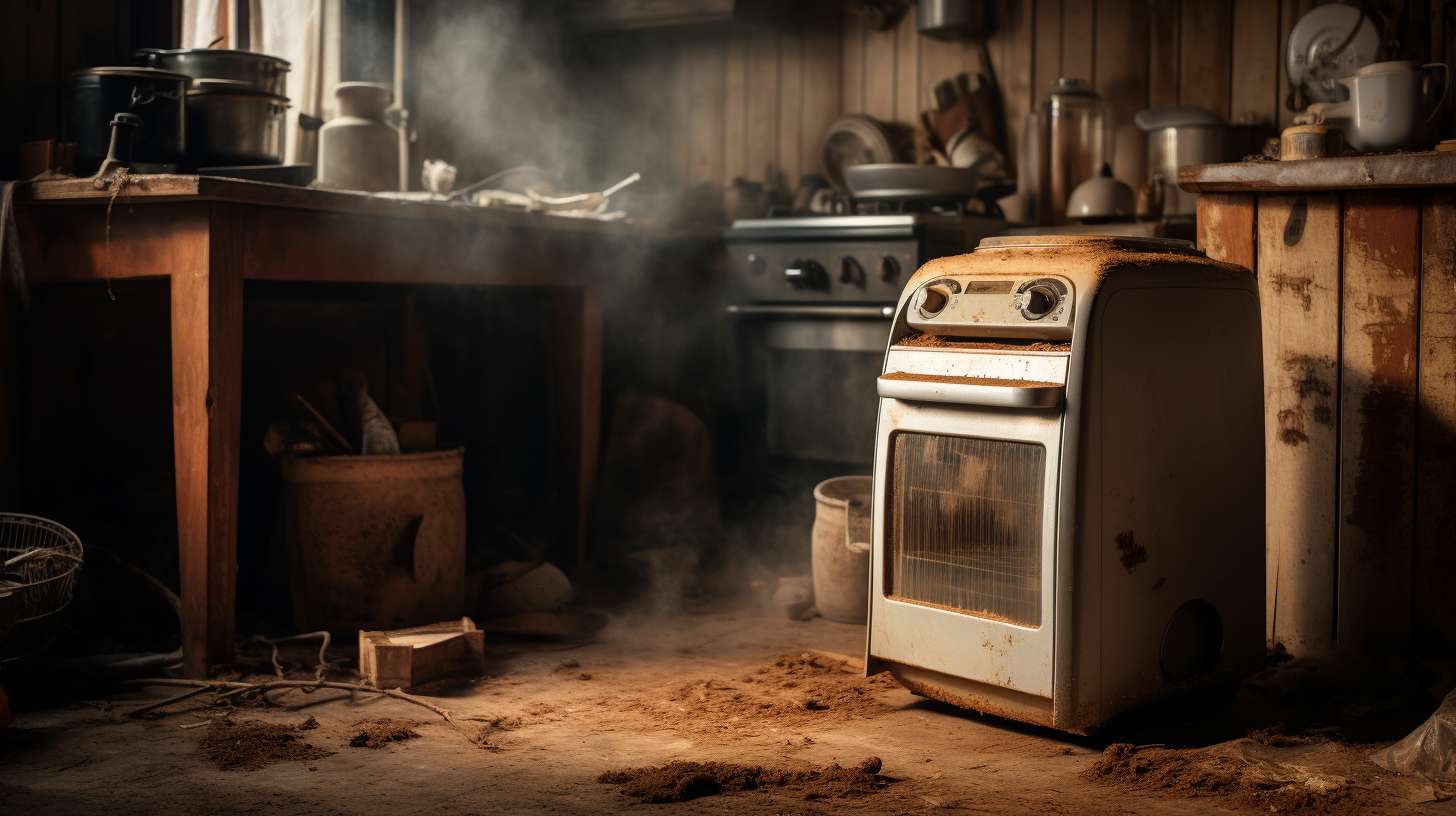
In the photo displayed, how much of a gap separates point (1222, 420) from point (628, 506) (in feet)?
7.06

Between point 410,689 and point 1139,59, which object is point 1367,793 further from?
point 1139,59

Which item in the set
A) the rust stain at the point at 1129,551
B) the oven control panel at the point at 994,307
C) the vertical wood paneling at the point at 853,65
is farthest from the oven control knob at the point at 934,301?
the vertical wood paneling at the point at 853,65

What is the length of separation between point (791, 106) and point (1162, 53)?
1.39 meters

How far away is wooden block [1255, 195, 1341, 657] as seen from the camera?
9.41ft

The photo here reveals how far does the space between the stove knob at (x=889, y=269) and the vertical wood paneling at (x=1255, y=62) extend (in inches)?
48.8

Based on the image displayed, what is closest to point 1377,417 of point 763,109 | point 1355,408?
point 1355,408

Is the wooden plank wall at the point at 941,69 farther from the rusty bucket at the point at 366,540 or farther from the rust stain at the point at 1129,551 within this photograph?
the rust stain at the point at 1129,551

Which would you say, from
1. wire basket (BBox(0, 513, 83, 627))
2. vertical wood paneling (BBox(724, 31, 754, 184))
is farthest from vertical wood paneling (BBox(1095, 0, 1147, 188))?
wire basket (BBox(0, 513, 83, 627))

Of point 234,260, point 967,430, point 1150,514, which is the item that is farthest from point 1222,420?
point 234,260

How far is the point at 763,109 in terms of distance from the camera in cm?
522

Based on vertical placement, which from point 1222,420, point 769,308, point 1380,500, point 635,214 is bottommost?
point 1380,500

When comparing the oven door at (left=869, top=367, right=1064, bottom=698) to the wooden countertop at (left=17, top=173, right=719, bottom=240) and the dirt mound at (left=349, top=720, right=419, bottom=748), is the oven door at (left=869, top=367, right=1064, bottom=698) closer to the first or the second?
the dirt mound at (left=349, top=720, right=419, bottom=748)

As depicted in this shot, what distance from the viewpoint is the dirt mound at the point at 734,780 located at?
221 cm

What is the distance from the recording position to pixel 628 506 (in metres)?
4.30
